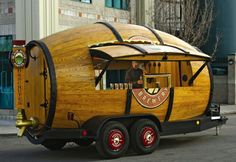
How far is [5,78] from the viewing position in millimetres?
22562

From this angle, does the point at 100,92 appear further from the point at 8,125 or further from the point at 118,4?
the point at 118,4

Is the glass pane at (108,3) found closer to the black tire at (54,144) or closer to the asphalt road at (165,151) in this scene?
the asphalt road at (165,151)

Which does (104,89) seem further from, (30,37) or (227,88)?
(227,88)

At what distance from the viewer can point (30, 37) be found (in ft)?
67.8

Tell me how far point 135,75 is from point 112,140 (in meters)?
1.82

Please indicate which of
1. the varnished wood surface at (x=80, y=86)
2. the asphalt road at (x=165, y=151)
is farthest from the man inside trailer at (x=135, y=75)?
the asphalt road at (x=165, y=151)

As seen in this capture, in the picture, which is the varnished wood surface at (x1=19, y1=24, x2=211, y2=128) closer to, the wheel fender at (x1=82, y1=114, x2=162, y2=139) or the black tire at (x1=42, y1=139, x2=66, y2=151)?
the wheel fender at (x1=82, y1=114, x2=162, y2=139)

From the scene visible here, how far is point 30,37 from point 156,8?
8311 mm

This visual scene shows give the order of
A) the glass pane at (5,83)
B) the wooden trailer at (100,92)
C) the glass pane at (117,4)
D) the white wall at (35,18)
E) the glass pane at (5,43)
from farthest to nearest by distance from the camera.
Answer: the glass pane at (117,4) → the glass pane at (5,83) → the glass pane at (5,43) → the white wall at (35,18) → the wooden trailer at (100,92)

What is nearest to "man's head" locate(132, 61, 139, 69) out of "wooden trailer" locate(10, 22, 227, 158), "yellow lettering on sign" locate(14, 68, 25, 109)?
"wooden trailer" locate(10, 22, 227, 158)

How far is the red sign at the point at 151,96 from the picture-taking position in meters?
11.7

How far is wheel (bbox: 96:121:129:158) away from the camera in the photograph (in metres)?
11.0

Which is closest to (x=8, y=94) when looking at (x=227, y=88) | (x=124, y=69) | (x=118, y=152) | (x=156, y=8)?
(x=156, y=8)

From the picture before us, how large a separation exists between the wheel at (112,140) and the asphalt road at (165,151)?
0.19 m
